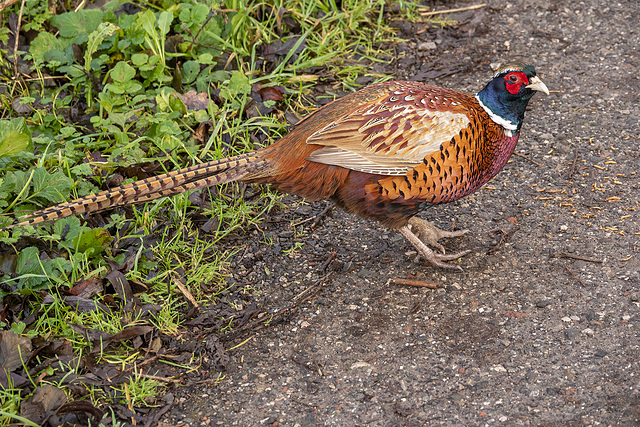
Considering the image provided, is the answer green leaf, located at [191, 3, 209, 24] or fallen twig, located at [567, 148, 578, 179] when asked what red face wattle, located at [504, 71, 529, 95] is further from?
green leaf, located at [191, 3, 209, 24]

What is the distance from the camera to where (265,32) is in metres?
5.09

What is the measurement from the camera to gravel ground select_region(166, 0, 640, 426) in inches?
114

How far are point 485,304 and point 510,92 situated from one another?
4.08 ft

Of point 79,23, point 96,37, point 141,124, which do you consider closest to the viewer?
point 141,124

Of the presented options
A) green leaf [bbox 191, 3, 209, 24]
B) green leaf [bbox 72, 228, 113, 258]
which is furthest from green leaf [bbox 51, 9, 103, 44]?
green leaf [bbox 72, 228, 113, 258]

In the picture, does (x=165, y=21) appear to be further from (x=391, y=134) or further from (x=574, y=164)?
(x=574, y=164)

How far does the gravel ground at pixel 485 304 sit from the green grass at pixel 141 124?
1.14ft

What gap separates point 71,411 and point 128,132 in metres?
2.15

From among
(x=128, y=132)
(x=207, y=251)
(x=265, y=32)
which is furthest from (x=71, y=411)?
(x=265, y=32)

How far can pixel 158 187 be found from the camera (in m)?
3.24

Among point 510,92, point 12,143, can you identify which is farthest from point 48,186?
point 510,92

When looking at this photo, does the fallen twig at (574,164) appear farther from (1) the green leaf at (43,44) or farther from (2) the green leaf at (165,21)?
(1) the green leaf at (43,44)

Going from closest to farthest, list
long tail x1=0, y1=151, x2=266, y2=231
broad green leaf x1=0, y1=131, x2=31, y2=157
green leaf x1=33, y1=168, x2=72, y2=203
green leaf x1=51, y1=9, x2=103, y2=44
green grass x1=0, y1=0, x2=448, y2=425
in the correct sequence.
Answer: long tail x1=0, y1=151, x2=266, y2=231, green grass x1=0, y1=0, x2=448, y2=425, broad green leaf x1=0, y1=131, x2=31, y2=157, green leaf x1=33, y1=168, x2=72, y2=203, green leaf x1=51, y1=9, x2=103, y2=44

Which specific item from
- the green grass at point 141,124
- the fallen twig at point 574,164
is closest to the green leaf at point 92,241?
the green grass at point 141,124
